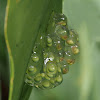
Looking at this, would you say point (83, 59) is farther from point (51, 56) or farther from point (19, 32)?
point (19, 32)

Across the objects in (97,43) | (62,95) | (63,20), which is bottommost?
(62,95)

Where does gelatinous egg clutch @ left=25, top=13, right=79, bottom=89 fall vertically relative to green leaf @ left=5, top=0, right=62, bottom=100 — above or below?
below

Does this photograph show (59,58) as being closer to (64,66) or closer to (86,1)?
(64,66)

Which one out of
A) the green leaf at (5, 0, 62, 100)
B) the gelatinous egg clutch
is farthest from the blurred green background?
the green leaf at (5, 0, 62, 100)

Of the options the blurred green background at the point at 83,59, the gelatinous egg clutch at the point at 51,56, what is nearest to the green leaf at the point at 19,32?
the gelatinous egg clutch at the point at 51,56

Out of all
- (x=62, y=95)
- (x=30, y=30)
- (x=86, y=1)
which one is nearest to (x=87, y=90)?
(x=62, y=95)

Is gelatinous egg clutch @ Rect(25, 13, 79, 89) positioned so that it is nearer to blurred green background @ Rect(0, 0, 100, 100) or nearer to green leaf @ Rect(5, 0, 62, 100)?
green leaf @ Rect(5, 0, 62, 100)
